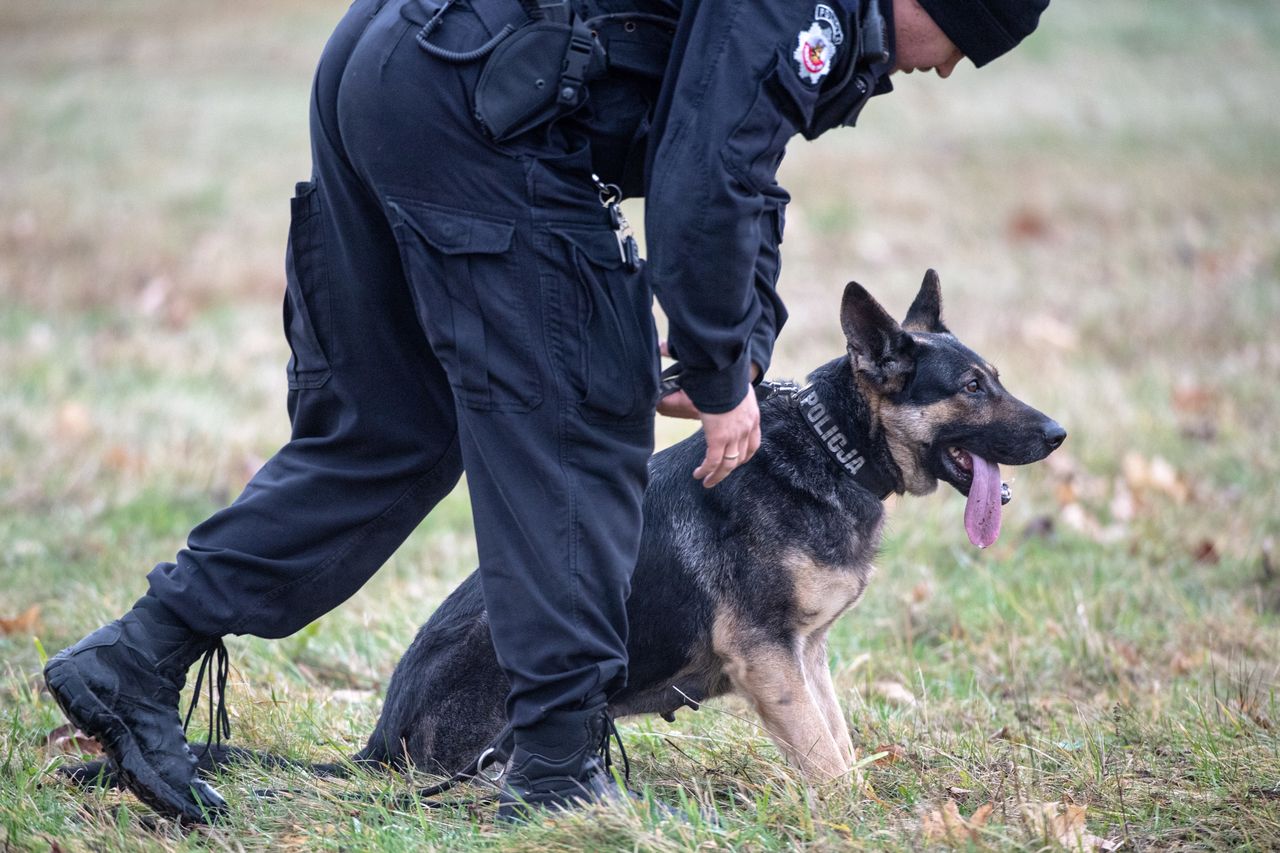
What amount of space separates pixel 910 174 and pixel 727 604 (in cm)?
1159

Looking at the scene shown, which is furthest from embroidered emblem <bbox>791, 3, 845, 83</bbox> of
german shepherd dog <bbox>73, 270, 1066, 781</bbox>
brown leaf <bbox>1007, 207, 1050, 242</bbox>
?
brown leaf <bbox>1007, 207, 1050, 242</bbox>

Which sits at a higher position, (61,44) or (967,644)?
(61,44)

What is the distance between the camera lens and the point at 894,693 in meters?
4.07

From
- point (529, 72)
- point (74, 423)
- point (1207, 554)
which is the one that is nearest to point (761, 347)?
point (529, 72)

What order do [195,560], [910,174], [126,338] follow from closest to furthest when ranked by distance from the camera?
[195,560] < [126,338] < [910,174]

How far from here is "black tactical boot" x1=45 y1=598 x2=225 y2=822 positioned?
9.44 feet

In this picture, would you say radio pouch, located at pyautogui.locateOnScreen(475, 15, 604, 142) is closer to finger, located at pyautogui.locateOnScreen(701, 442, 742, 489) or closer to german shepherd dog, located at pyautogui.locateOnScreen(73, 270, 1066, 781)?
finger, located at pyautogui.locateOnScreen(701, 442, 742, 489)

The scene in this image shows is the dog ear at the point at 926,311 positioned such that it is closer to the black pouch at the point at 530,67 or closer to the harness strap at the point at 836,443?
the harness strap at the point at 836,443

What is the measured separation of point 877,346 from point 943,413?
10.9 inches

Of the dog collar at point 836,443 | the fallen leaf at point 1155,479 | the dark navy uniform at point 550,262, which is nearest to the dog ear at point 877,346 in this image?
the dog collar at point 836,443

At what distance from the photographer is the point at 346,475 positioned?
3.00 meters

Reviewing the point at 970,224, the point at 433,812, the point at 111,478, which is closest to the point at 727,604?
the point at 433,812

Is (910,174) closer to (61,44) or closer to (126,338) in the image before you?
(126,338)

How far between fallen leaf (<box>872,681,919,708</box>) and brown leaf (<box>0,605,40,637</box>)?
3.04 m
